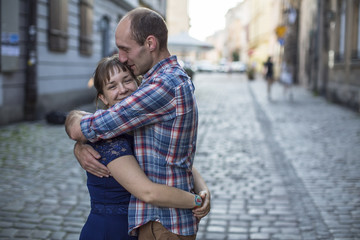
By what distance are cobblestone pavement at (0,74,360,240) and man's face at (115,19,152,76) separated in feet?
8.55

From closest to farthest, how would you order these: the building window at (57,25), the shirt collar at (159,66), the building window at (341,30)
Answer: the shirt collar at (159,66) < the building window at (57,25) < the building window at (341,30)

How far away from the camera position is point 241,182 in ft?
20.3

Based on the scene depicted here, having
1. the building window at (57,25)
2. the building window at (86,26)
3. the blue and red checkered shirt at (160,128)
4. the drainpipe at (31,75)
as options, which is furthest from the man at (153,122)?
the building window at (86,26)

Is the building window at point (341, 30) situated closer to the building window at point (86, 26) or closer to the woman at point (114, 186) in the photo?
the building window at point (86, 26)

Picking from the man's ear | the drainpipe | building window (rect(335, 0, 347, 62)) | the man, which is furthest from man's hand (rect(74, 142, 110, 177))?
building window (rect(335, 0, 347, 62))

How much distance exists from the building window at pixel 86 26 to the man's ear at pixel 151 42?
14.1 meters

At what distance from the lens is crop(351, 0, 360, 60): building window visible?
15.7 meters

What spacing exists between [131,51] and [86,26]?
14.5 meters

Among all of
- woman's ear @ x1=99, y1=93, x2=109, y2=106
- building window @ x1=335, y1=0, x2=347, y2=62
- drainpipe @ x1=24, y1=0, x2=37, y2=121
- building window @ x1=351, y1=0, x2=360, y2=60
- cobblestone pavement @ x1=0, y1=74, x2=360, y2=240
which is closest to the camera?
woman's ear @ x1=99, y1=93, x2=109, y2=106

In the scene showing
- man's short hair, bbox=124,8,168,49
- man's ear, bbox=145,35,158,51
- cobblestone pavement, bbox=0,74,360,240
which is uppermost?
man's short hair, bbox=124,8,168,49

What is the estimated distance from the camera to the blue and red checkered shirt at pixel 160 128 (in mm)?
1811

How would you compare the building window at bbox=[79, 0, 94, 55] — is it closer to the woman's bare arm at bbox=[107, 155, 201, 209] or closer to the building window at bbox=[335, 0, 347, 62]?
the building window at bbox=[335, 0, 347, 62]

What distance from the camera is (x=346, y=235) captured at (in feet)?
14.0

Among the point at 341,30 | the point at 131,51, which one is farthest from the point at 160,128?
the point at 341,30
